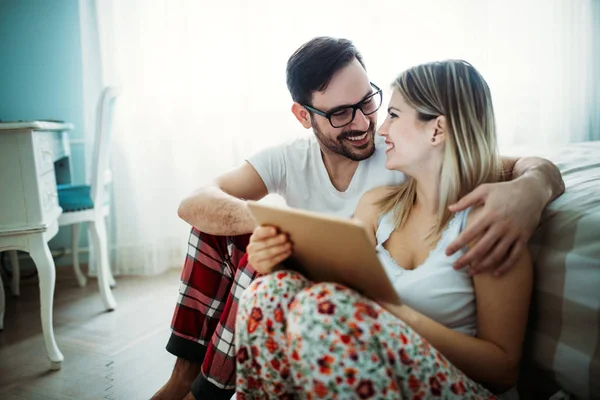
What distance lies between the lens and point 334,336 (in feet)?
2.28


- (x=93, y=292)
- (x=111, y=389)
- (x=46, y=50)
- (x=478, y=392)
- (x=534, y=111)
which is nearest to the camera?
(x=478, y=392)

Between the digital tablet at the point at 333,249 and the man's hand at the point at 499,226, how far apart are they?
0.56 feet

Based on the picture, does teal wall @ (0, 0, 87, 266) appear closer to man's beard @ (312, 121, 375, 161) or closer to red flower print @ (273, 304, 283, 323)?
man's beard @ (312, 121, 375, 161)

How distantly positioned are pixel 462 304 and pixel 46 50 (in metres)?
2.58

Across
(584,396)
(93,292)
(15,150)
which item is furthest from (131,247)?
(584,396)

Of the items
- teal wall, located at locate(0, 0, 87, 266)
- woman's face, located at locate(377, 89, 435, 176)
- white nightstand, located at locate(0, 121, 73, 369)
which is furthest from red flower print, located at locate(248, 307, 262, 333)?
teal wall, located at locate(0, 0, 87, 266)

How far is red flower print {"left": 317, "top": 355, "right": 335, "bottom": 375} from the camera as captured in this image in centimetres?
69

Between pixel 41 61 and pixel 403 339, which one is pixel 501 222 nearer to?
pixel 403 339

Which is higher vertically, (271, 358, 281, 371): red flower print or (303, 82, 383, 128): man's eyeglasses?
(303, 82, 383, 128): man's eyeglasses

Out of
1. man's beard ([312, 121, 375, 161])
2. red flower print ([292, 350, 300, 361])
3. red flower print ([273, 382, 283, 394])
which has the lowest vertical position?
red flower print ([273, 382, 283, 394])

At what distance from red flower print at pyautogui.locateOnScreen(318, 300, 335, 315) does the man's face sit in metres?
0.69

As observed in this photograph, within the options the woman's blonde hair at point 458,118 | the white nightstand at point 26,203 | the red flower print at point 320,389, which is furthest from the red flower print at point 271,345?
the white nightstand at point 26,203

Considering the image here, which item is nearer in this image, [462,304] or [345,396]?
[345,396]

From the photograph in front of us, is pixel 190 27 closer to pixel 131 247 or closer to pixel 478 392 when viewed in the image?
pixel 131 247
